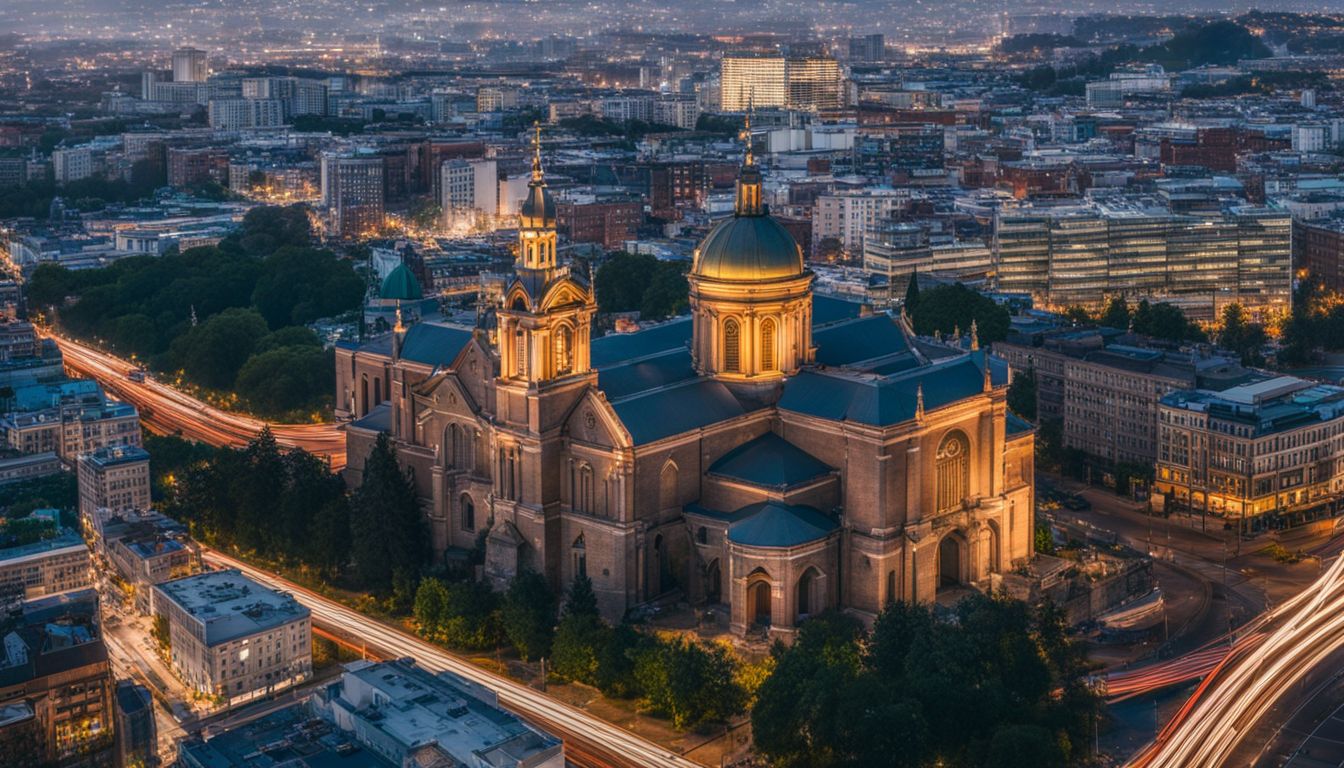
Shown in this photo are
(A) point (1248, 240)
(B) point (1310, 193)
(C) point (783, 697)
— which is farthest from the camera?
(B) point (1310, 193)

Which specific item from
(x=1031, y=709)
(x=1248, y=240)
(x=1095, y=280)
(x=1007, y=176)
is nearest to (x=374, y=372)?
(x=1031, y=709)

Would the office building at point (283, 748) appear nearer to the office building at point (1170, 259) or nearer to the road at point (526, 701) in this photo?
the road at point (526, 701)

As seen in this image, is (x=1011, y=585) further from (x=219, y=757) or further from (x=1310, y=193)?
(x=1310, y=193)

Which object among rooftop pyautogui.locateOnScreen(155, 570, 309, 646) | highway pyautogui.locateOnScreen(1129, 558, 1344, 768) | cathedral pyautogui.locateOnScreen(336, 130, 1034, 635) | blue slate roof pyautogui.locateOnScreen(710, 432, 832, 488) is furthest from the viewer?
blue slate roof pyautogui.locateOnScreen(710, 432, 832, 488)

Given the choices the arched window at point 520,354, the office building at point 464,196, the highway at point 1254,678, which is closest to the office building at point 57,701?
the arched window at point 520,354

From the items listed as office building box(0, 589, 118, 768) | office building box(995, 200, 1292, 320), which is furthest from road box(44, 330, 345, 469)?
office building box(995, 200, 1292, 320)

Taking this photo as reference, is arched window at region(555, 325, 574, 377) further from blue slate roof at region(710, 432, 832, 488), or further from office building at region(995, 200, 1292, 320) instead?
office building at region(995, 200, 1292, 320)
